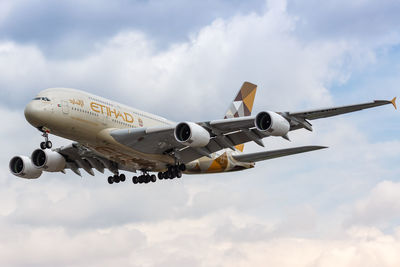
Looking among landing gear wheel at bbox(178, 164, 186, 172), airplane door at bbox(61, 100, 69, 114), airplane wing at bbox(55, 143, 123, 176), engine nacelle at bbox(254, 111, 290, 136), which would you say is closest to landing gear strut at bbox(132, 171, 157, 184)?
airplane wing at bbox(55, 143, 123, 176)

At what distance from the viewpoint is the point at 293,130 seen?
130 feet

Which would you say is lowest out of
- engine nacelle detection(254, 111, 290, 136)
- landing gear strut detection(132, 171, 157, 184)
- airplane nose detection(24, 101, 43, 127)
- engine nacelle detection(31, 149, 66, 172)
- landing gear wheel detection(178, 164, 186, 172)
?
landing gear strut detection(132, 171, 157, 184)

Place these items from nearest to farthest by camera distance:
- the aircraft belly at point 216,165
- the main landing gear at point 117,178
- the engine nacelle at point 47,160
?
the engine nacelle at point 47,160 → the aircraft belly at point 216,165 → the main landing gear at point 117,178

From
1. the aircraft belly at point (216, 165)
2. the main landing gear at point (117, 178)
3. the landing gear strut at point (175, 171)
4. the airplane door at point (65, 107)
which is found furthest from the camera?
the main landing gear at point (117, 178)

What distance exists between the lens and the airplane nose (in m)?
37.8

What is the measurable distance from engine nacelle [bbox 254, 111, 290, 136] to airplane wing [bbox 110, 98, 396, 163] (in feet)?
1.28

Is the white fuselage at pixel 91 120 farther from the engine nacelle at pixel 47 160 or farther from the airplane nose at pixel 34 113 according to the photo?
the engine nacelle at pixel 47 160

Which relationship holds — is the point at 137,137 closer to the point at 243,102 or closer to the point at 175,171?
the point at 175,171

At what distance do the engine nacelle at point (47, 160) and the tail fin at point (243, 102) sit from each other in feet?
46.9

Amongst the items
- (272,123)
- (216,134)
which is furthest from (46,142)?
(272,123)

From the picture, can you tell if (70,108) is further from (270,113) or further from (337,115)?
(337,115)

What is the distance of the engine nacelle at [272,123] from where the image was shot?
3722 centimetres

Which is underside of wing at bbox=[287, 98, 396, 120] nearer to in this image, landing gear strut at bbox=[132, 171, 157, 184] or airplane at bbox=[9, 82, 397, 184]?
airplane at bbox=[9, 82, 397, 184]

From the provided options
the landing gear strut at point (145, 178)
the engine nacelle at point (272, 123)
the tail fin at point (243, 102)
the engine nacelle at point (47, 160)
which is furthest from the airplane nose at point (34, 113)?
the tail fin at point (243, 102)
